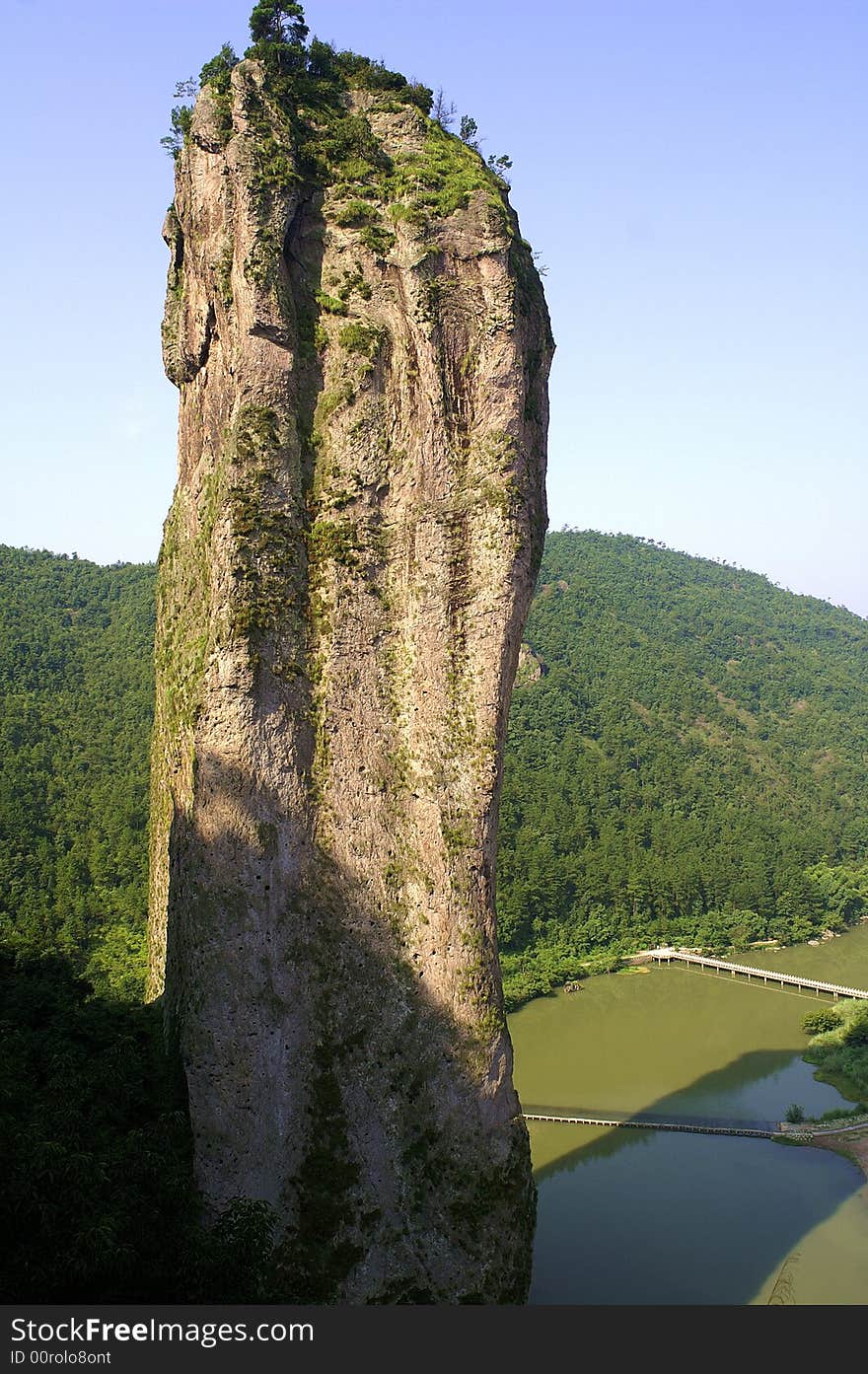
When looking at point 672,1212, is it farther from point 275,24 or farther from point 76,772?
point 76,772

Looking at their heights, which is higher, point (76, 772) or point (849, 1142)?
point (76, 772)

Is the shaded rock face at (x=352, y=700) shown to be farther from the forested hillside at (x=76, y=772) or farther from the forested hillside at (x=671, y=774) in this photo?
the forested hillside at (x=671, y=774)

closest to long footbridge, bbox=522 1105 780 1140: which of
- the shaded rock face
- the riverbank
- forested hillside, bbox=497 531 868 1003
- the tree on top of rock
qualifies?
the riverbank

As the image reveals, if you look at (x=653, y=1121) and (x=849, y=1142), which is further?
(x=653, y=1121)

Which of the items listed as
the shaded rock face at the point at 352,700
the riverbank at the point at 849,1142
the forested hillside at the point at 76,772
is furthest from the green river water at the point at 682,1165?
the forested hillside at the point at 76,772

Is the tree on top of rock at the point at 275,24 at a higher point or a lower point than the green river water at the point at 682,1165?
higher

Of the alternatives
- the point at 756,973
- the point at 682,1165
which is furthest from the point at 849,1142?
the point at 756,973
